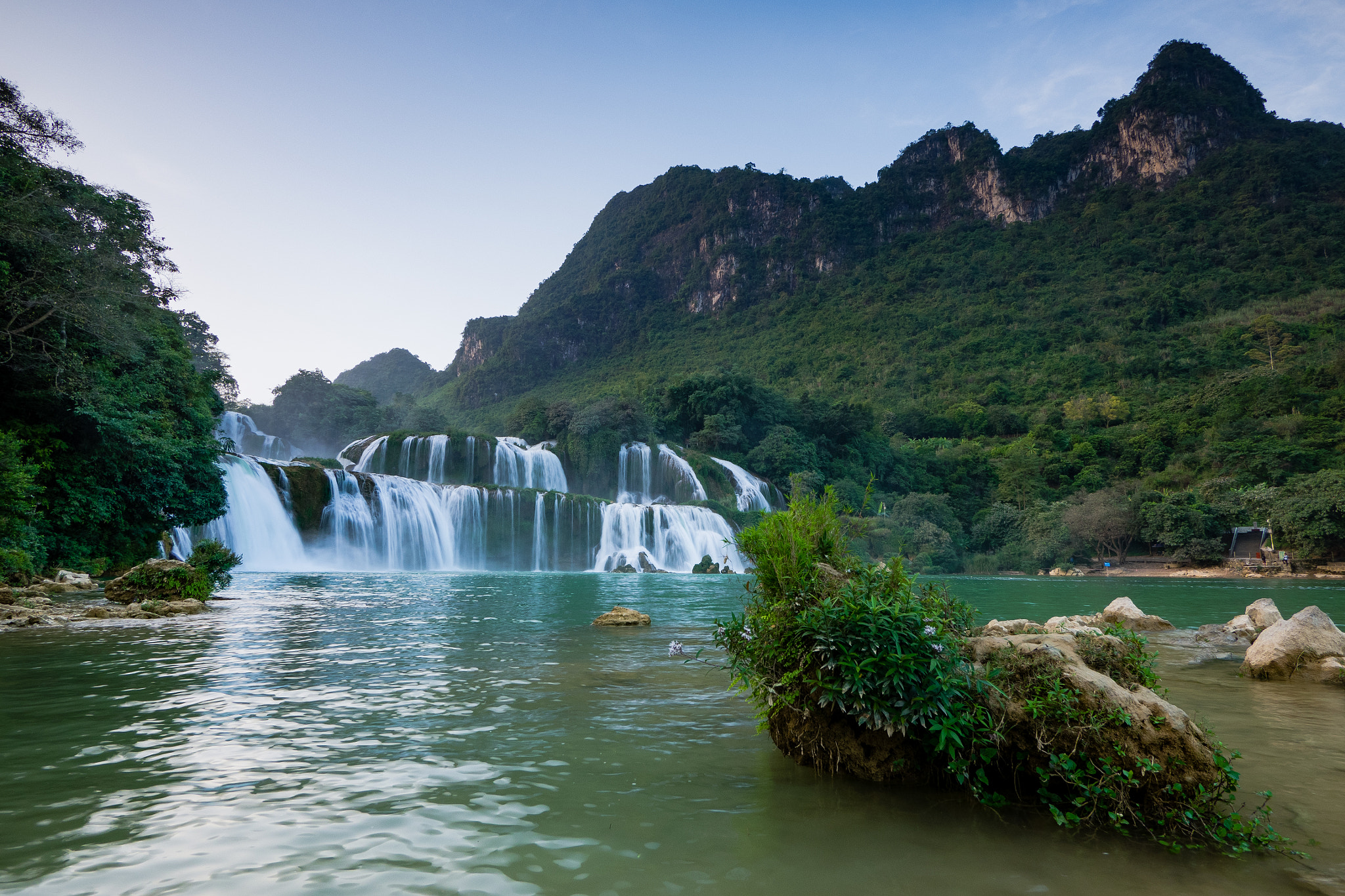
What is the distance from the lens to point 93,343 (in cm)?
1648

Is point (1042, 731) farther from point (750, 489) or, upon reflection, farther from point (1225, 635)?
point (750, 489)

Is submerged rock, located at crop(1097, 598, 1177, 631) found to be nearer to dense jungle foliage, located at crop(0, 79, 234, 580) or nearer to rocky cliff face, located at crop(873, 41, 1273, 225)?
dense jungle foliage, located at crop(0, 79, 234, 580)

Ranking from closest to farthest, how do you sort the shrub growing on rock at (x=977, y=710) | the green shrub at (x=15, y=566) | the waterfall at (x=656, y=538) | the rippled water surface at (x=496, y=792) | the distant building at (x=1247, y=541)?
the rippled water surface at (x=496, y=792)
the shrub growing on rock at (x=977, y=710)
the green shrub at (x=15, y=566)
the waterfall at (x=656, y=538)
the distant building at (x=1247, y=541)

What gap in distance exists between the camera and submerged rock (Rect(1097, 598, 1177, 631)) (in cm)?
1183

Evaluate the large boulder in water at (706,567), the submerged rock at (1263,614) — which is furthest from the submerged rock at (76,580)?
the large boulder in water at (706,567)

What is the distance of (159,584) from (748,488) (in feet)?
132

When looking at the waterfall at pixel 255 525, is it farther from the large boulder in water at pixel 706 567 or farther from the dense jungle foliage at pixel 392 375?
the dense jungle foliage at pixel 392 375

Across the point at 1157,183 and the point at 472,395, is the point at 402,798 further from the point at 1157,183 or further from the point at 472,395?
the point at 1157,183

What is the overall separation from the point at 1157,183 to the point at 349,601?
129 m

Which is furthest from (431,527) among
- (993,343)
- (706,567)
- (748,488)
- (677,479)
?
(993,343)

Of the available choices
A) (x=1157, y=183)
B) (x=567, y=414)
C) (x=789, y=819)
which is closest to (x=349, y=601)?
(x=789, y=819)

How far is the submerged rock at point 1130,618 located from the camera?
11.8m

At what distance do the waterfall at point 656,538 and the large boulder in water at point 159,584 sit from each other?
24.4 metres

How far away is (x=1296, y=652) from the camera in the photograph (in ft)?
24.2
